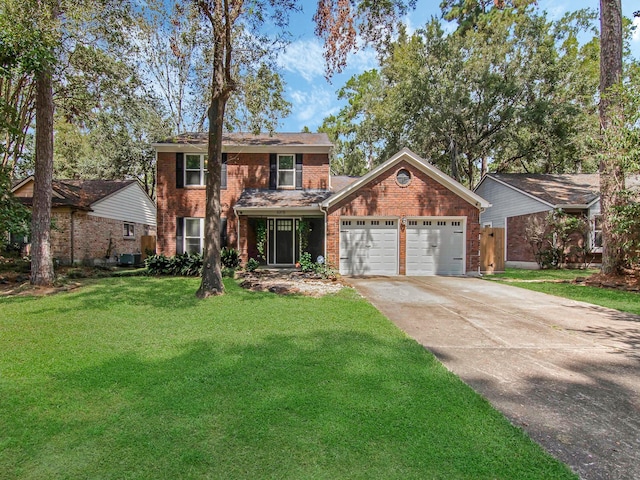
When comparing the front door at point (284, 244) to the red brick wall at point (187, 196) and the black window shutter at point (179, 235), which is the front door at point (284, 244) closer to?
the red brick wall at point (187, 196)

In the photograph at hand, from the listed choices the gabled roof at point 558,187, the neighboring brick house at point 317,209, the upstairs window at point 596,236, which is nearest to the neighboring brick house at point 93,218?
the neighboring brick house at point 317,209

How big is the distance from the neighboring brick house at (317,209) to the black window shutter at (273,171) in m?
0.05

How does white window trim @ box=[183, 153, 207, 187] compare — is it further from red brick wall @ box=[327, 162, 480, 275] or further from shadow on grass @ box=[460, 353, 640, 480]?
shadow on grass @ box=[460, 353, 640, 480]

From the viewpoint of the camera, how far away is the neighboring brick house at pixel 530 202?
54.0ft

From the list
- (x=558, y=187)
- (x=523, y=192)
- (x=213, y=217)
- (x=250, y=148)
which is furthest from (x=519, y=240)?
(x=213, y=217)

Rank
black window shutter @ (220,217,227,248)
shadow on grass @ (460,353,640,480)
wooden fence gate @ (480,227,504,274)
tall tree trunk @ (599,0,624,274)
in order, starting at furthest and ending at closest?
wooden fence gate @ (480,227,504,274) → black window shutter @ (220,217,227,248) → tall tree trunk @ (599,0,624,274) → shadow on grass @ (460,353,640,480)

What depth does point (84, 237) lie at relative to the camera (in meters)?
17.7

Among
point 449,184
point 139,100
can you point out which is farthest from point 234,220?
point 449,184

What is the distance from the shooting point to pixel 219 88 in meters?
8.68

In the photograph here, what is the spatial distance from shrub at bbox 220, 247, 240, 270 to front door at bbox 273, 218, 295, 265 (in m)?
2.10

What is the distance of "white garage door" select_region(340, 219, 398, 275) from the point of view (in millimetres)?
13422

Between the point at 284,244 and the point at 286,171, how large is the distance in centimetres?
344

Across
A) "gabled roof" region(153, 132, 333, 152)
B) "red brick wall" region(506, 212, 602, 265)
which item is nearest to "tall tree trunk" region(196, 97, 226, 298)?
"gabled roof" region(153, 132, 333, 152)

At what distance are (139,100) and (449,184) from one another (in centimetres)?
1272
